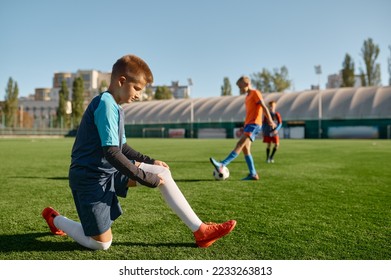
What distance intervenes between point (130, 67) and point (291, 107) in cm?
5231

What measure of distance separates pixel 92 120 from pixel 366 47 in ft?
219

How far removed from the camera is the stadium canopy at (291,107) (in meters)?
46.8

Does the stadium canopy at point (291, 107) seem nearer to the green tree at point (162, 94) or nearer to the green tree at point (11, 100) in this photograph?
the green tree at point (162, 94)

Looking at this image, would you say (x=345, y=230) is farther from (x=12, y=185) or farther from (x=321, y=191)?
(x=12, y=185)

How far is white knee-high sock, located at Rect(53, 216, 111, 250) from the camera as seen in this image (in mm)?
2633

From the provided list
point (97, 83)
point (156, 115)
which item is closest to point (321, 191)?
point (156, 115)

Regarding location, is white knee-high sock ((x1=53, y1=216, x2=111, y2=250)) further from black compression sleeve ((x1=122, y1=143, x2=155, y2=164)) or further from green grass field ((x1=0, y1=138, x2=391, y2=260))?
black compression sleeve ((x1=122, y1=143, x2=155, y2=164))

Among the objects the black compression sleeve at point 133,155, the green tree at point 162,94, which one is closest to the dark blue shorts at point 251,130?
the black compression sleeve at point 133,155

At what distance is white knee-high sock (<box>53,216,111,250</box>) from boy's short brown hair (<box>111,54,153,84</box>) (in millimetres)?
1176

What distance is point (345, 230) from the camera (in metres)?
3.20

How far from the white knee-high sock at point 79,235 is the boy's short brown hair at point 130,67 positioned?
118 cm

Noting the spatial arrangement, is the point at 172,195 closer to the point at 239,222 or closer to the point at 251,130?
the point at 239,222

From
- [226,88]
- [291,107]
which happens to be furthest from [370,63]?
[226,88]
